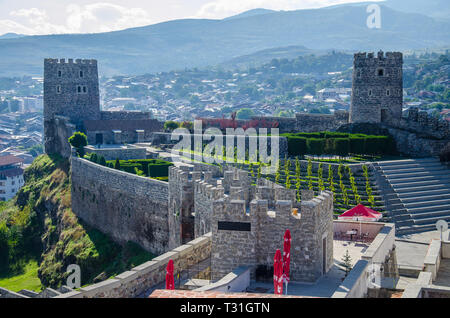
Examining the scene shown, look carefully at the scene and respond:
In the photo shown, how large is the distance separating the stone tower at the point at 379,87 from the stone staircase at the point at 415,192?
5.99m

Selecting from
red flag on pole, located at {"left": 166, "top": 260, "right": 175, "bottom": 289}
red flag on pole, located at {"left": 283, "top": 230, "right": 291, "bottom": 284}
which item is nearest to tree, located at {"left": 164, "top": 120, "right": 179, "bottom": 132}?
red flag on pole, located at {"left": 166, "top": 260, "right": 175, "bottom": 289}

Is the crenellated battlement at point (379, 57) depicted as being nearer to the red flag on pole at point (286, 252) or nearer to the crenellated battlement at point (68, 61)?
the crenellated battlement at point (68, 61)

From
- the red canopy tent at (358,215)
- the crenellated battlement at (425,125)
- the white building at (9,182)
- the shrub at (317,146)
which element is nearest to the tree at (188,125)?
the shrub at (317,146)

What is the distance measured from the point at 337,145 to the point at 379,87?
6.02 m

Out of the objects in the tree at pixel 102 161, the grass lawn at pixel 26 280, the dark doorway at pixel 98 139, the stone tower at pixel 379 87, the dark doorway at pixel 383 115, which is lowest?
the grass lawn at pixel 26 280

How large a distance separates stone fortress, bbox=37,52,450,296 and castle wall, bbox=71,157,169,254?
0.04m

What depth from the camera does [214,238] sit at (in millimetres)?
13977

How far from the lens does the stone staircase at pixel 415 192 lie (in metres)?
28.5

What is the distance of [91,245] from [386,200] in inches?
519

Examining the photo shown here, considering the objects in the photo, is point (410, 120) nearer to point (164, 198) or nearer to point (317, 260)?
point (164, 198)

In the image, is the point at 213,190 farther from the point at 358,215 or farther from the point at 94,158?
the point at 94,158

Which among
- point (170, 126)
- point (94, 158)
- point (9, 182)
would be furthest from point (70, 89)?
point (9, 182)

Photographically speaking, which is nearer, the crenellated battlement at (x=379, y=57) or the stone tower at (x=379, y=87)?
the crenellated battlement at (x=379, y=57)
